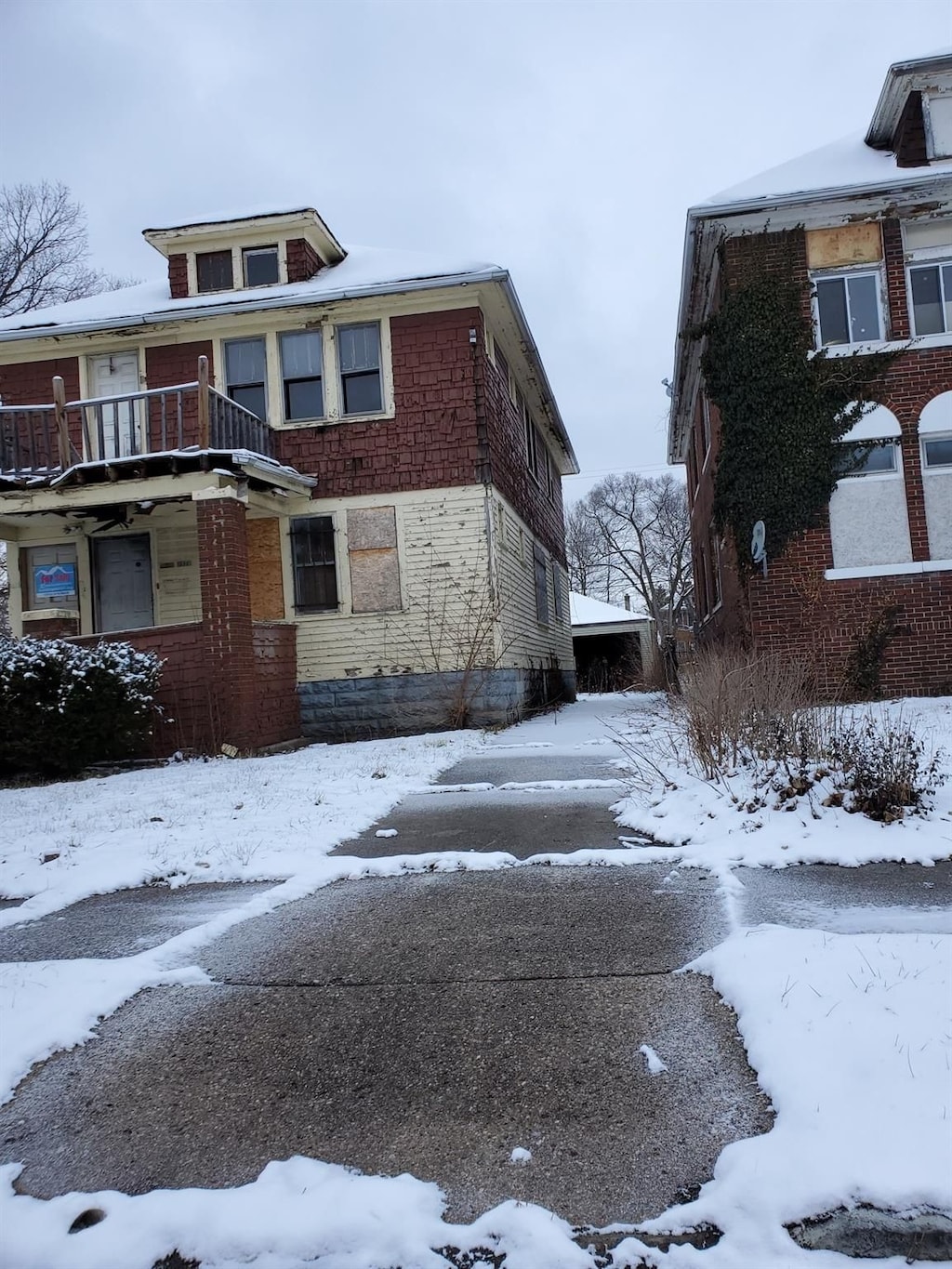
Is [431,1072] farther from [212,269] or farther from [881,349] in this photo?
[212,269]

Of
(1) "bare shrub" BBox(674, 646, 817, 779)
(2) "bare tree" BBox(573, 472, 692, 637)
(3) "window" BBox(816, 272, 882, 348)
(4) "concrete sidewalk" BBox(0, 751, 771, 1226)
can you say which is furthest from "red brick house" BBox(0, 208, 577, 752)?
(2) "bare tree" BBox(573, 472, 692, 637)

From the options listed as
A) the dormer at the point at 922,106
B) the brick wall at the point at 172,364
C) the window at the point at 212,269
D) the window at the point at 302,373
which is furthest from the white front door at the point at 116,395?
the dormer at the point at 922,106

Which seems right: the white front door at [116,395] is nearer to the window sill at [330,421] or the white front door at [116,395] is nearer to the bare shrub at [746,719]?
the window sill at [330,421]

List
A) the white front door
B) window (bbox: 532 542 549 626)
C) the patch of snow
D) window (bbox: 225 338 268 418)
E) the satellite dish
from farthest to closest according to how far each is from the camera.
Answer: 1. window (bbox: 532 542 549 626)
2. window (bbox: 225 338 268 418)
3. the white front door
4. the satellite dish
5. the patch of snow

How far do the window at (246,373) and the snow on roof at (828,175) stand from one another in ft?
22.5

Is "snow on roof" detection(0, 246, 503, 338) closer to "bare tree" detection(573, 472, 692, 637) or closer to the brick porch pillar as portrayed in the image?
the brick porch pillar

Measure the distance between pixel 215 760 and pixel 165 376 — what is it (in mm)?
6930

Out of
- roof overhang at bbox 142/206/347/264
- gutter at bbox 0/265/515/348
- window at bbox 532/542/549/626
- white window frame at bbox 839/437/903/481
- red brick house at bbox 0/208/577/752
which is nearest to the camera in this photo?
white window frame at bbox 839/437/903/481

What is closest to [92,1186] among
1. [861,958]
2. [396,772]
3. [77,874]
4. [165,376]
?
[861,958]

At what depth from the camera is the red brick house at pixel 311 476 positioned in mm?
12977

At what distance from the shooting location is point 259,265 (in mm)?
14797

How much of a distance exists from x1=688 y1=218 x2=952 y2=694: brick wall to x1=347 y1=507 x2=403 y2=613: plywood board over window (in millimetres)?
5304

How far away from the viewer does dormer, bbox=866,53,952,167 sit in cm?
1187

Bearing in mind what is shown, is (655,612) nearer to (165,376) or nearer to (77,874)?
(165,376)
